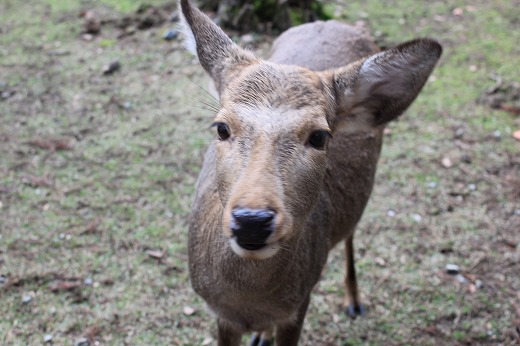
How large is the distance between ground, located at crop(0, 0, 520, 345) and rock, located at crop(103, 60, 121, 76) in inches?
3.2

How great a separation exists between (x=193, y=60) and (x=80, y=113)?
1.64 m

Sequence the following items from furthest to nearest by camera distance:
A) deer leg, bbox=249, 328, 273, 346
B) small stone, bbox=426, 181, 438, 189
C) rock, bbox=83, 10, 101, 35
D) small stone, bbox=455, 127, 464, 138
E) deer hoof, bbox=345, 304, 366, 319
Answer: rock, bbox=83, 10, 101, 35 < small stone, bbox=455, 127, 464, 138 < small stone, bbox=426, 181, 438, 189 < deer hoof, bbox=345, 304, 366, 319 < deer leg, bbox=249, 328, 273, 346

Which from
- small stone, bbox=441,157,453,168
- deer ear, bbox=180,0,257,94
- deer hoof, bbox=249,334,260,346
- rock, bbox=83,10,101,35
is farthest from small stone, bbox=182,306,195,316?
rock, bbox=83,10,101,35

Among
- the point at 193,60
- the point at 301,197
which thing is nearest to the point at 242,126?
the point at 301,197

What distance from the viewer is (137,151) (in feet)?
18.1

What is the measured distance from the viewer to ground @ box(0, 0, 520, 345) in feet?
13.6

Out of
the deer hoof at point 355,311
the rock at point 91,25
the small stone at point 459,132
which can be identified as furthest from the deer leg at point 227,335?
the rock at point 91,25

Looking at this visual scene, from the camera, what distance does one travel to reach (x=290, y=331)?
3326mm

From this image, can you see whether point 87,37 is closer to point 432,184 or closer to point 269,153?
point 432,184

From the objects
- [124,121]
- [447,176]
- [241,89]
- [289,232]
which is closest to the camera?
[289,232]

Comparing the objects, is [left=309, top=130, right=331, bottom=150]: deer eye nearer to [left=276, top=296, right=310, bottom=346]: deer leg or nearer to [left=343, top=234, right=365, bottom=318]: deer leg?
[left=276, top=296, right=310, bottom=346]: deer leg

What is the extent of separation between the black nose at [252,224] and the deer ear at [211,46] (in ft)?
3.12

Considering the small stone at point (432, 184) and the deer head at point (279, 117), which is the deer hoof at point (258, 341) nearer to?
the deer head at point (279, 117)

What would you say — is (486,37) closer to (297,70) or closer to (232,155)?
(297,70)
